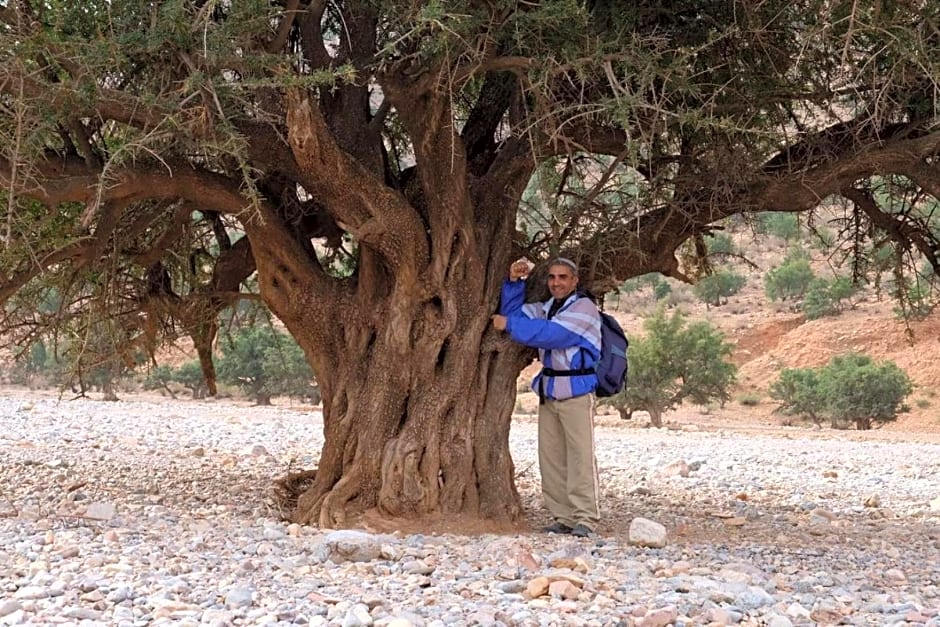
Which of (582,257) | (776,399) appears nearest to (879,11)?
(582,257)

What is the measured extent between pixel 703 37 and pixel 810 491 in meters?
5.63

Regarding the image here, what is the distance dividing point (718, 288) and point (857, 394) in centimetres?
1239

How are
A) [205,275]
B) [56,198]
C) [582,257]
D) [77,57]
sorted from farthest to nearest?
1. [205,275]
2. [582,257]
3. [56,198]
4. [77,57]

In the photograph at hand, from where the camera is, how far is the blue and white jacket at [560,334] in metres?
6.78

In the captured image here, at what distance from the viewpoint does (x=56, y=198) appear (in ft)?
20.7

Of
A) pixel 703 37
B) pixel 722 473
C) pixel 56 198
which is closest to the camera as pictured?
pixel 56 198

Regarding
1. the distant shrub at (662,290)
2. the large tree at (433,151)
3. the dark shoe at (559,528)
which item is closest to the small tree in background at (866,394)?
the distant shrub at (662,290)

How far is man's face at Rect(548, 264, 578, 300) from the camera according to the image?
6980 mm

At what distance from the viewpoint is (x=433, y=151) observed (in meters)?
7.00

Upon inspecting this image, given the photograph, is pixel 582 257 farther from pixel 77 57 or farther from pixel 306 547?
pixel 77 57

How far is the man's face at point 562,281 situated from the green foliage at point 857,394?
21.8 m

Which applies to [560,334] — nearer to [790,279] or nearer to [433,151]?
[433,151]

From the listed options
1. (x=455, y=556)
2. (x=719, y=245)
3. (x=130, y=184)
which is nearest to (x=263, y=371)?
(x=719, y=245)

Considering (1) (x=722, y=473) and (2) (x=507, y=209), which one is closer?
(2) (x=507, y=209)
